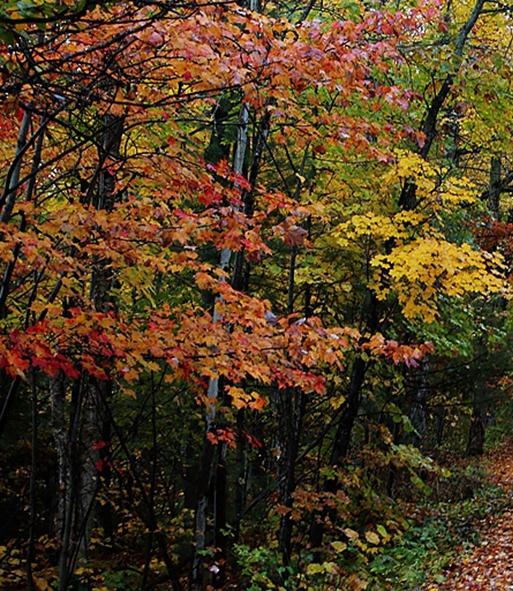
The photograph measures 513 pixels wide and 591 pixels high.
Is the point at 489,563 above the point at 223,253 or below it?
below

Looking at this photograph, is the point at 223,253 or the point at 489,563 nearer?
the point at 223,253

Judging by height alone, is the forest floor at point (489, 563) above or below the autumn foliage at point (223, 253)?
below

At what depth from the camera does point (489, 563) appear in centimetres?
745

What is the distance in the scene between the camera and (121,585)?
6.89 m

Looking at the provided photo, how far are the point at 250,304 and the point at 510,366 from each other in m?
8.28

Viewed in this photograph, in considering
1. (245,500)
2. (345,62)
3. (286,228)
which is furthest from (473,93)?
(245,500)

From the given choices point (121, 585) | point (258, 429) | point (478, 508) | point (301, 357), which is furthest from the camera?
point (258, 429)

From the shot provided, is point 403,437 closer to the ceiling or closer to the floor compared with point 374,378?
closer to the floor

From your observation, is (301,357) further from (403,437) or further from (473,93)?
(403,437)

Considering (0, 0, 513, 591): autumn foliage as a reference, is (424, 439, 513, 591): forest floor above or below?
below

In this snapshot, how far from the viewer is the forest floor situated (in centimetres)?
668

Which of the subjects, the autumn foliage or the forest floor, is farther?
the forest floor

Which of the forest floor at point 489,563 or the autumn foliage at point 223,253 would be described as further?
the forest floor at point 489,563

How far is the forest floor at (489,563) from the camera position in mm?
6676
